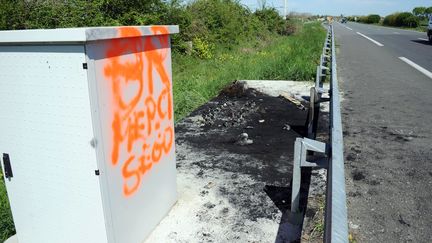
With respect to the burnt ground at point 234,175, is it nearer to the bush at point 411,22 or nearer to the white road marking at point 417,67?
the white road marking at point 417,67

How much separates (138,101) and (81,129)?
0.48 metres

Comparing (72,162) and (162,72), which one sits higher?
(162,72)

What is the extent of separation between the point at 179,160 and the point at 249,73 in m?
6.22

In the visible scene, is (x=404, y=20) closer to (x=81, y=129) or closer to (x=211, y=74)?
(x=211, y=74)

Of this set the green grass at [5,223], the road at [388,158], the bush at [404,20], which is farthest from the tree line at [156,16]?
the bush at [404,20]

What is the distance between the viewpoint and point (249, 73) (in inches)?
390

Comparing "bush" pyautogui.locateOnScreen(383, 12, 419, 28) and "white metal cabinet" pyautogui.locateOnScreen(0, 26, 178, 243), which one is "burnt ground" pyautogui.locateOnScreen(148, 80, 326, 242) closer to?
"white metal cabinet" pyautogui.locateOnScreen(0, 26, 178, 243)

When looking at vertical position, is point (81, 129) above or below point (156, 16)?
below

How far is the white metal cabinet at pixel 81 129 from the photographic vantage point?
6.70 ft

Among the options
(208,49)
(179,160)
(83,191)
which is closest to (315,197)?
(179,160)

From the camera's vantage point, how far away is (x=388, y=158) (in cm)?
430

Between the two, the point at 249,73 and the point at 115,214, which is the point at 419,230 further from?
the point at 249,73

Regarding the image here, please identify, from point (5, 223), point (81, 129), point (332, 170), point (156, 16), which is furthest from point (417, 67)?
point (5, 223)

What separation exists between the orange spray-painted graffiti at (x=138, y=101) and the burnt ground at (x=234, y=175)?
0.61 meters
